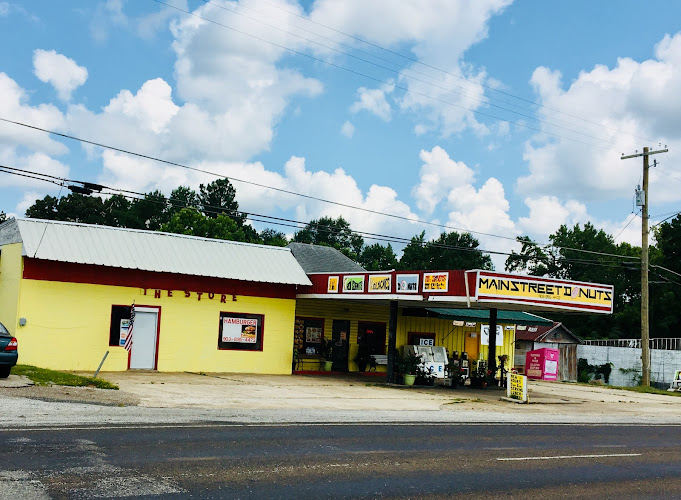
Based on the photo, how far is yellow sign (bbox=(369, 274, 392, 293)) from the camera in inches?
1073

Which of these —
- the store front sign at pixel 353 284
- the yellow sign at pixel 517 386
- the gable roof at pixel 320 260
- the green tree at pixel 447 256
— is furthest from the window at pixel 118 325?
the green tree at pixel 447 256

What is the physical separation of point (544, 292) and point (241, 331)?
12162 millimetres

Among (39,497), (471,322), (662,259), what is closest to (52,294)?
(39,497)

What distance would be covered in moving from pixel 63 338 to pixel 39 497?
→ 61.5 ft

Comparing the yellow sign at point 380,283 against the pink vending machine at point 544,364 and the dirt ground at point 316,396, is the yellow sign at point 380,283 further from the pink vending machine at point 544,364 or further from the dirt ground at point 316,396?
the pink vending machine at point 544,364

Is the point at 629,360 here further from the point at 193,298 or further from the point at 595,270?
the point at 595,270

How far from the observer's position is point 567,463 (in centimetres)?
1212

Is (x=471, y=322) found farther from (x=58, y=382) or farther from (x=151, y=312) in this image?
(x=58, y=382)

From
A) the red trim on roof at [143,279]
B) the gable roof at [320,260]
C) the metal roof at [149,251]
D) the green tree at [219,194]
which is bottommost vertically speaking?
the red trim on roof at [143,279]

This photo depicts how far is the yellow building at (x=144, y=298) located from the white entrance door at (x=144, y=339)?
0.12ft

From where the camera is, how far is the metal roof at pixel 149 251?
25.0 metres

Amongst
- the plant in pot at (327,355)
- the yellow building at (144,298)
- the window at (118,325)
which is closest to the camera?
the yellow building at (144,298)

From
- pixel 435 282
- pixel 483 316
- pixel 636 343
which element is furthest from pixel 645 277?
pixel 636 343

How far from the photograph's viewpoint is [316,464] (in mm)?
10422
